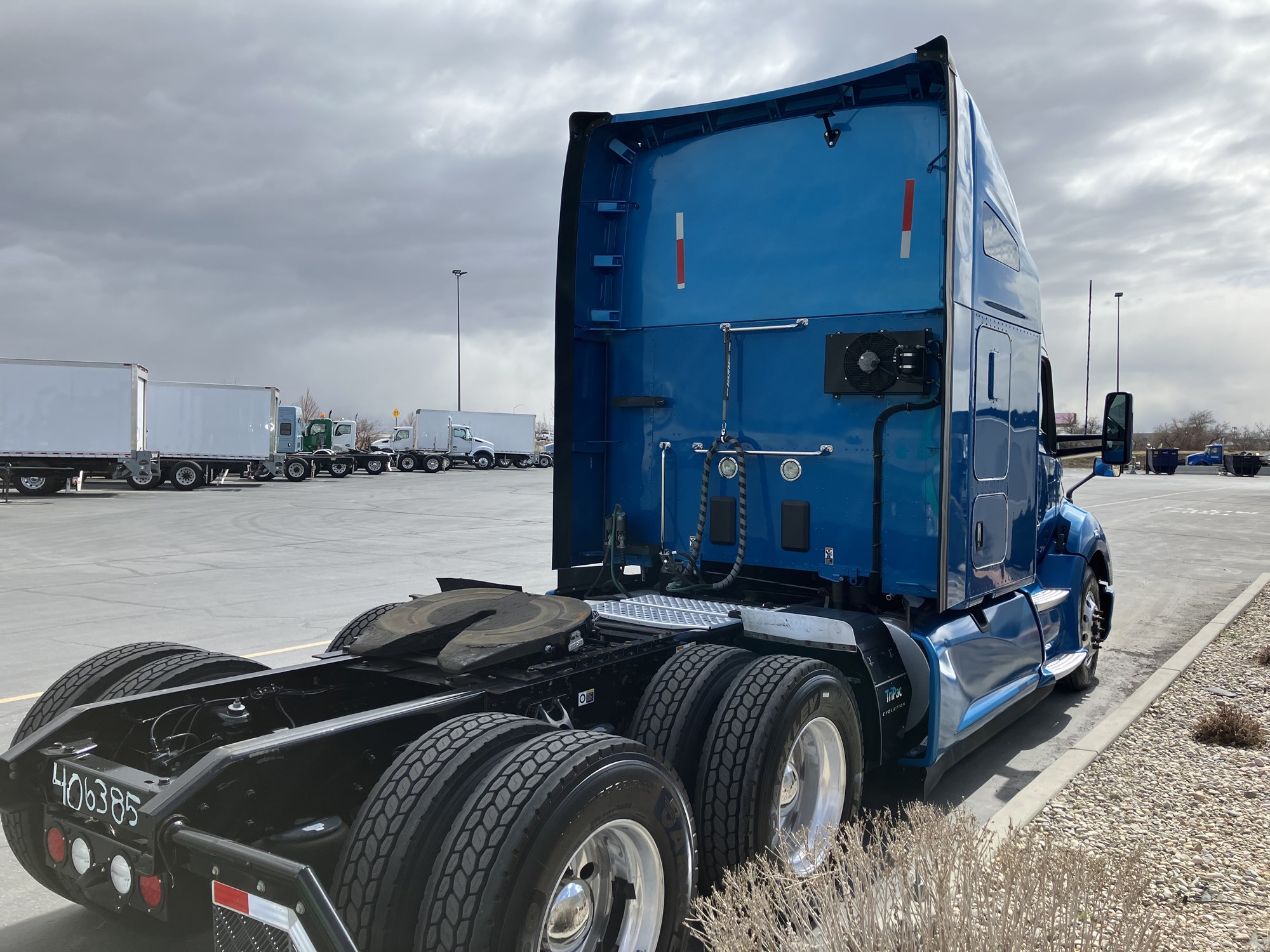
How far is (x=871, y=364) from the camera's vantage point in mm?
4770

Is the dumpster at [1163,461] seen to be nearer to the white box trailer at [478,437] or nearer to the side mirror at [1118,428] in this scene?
the white box trailer at [478,437]

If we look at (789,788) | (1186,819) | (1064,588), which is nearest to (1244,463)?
(1064,588)

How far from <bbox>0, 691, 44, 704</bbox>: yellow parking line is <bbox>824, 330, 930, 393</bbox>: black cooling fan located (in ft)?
17.4

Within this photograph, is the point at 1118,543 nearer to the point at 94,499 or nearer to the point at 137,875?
the point at 137,875

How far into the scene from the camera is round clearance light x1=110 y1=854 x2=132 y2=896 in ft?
8.57

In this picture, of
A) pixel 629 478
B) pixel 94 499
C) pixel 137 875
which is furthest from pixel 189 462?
pixel 137 875

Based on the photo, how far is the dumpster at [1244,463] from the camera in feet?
173

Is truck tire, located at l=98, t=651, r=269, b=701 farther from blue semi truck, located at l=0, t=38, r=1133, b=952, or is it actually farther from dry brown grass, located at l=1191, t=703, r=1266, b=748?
dry brown grass, located at l=1191, t=703, r=1266, b=748

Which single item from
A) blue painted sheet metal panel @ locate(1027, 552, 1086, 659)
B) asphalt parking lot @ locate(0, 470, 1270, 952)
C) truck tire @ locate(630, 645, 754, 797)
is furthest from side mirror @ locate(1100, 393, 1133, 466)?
truck tire @ locate(630, 645, 754, 797)

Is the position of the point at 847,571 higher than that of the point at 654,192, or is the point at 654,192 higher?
the point at 654,192

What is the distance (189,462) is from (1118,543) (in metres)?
28.8

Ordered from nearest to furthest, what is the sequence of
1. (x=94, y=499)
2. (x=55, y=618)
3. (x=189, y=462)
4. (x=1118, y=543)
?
(x=55, y=618), (x=1118, y=543), (x=94, y=499), (x=189, y=462)

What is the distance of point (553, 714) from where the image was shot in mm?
3543

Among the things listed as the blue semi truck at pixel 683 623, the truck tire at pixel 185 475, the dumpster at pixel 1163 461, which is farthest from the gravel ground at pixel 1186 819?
the dumpster at pixel 1163 461
